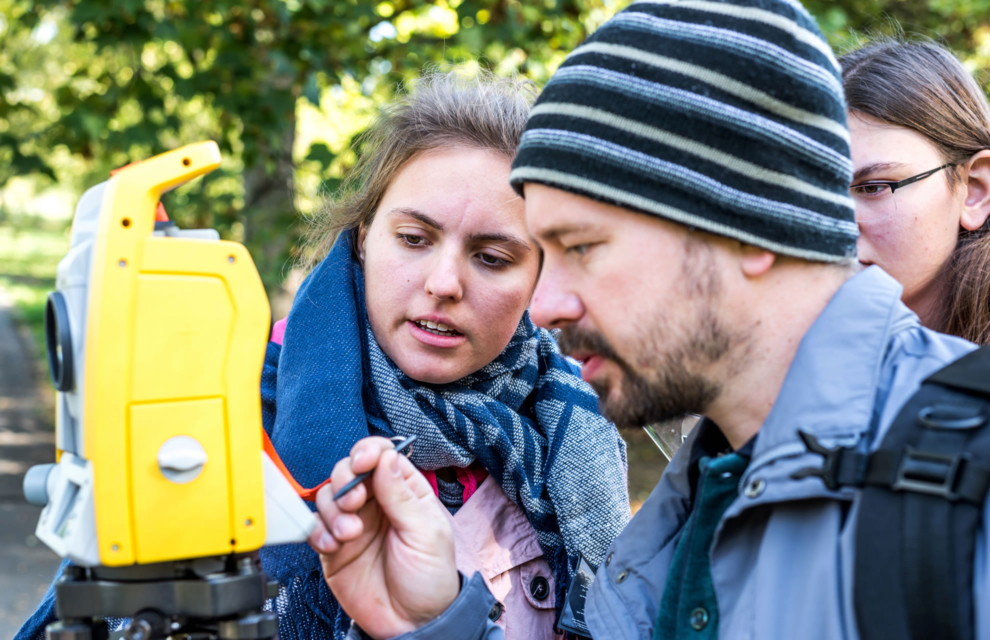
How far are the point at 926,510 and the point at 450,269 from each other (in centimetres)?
111

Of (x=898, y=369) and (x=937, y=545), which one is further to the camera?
(x=898, y=369)

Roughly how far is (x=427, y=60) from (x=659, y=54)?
12.5 ft

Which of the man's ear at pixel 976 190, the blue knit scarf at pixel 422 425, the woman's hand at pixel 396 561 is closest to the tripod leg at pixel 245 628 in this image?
the woman's hand at pixel 396 561

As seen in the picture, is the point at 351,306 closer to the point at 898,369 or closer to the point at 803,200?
the point at 803,200

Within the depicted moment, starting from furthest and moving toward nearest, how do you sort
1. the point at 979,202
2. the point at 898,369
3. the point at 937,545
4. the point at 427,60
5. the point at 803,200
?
1. the point at 427,60
2. the point at 979,202
3. the point at 803,200
4. the point at 898,369
5. the point at 937,545

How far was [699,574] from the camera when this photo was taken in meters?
1.59

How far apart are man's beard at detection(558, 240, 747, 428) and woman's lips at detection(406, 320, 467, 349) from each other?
18.7 inches

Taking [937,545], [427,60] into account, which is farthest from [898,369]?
[427,60]

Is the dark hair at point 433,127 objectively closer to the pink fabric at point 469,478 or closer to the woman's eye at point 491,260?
the woman's eye at point 491,260

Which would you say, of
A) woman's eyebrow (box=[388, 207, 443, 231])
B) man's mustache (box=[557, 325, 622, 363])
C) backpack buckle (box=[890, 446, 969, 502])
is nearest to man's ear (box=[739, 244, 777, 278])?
man's mustache (box=[557, 325, 622, 363])

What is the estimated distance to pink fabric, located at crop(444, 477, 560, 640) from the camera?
78.8 inches

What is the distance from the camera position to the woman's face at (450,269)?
2002 millimetres

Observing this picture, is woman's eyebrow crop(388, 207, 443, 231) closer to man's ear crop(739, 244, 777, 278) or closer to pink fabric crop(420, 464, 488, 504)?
pink fabric crop(420, 464, 488, 504)

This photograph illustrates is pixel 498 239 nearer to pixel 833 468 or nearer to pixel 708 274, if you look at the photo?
pixel 708 274
